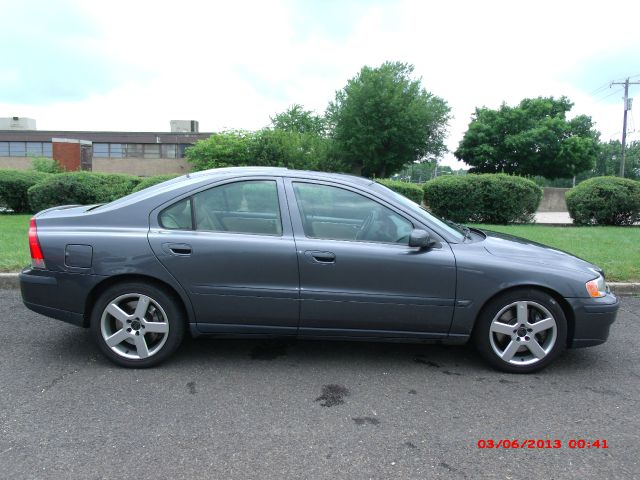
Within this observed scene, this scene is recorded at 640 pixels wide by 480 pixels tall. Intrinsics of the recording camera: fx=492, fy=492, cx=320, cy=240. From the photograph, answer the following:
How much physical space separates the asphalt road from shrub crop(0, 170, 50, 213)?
1127cm

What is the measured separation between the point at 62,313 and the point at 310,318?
75.8 inches

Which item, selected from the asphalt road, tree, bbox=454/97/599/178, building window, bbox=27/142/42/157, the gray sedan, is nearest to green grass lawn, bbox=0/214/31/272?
the asphalt road

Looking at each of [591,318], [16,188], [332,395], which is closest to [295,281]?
[332,395]

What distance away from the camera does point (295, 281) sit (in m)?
3.72

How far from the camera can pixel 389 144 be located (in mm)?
42750

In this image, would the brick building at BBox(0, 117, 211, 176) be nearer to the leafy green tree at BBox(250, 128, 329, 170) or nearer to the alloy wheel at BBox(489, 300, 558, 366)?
the leafy green tree at BBox(250, 128, 329, 170)

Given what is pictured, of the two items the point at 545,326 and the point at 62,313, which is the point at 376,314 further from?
the point at 62,313

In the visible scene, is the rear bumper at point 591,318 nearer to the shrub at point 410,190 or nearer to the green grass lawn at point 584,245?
the green grass lawn at point 584,245

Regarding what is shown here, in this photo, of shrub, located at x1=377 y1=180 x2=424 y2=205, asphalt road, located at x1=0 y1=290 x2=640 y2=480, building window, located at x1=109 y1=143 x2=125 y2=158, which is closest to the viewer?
asphalt road, located at x1=0 y1=290 x2=640 y2=480

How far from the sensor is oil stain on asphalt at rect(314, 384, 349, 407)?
3.35m

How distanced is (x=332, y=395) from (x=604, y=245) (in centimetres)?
753

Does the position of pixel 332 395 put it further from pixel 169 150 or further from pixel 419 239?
pixel 169 150

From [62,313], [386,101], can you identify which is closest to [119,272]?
[62,313]

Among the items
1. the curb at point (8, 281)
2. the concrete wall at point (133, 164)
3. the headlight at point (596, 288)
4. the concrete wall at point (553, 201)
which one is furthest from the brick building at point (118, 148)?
the headlight at point (596, 288)
